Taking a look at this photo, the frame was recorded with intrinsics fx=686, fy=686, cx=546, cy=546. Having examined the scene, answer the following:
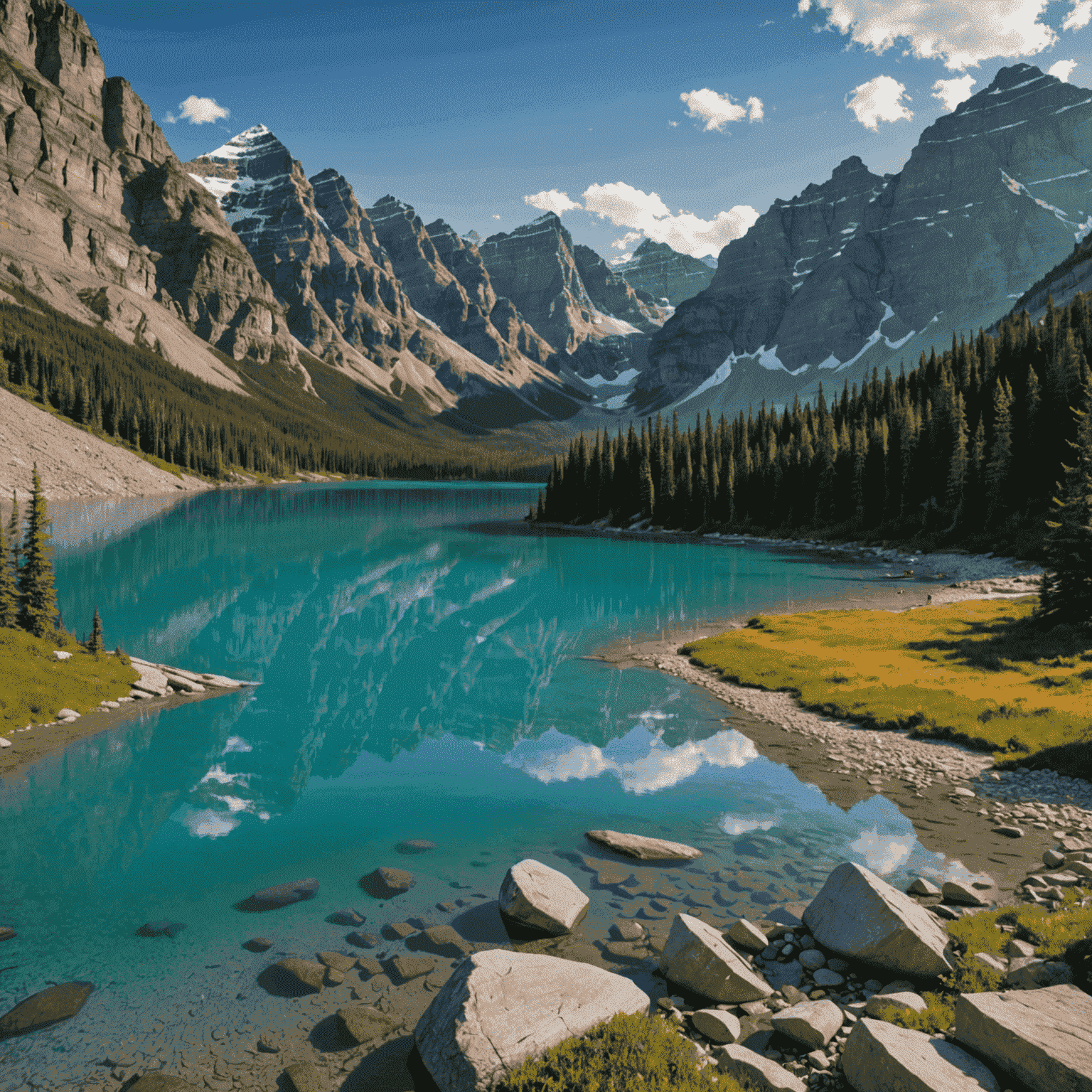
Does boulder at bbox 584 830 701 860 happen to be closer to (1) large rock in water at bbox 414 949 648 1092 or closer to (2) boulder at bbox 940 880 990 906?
(2) boulder at bbox 940 880 990 906

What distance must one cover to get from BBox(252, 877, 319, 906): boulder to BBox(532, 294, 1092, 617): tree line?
72346 millimetres

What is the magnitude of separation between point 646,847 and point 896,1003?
276 inches

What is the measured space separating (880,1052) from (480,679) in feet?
93.5

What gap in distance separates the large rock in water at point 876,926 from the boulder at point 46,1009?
12.3m

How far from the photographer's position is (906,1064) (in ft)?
24.2

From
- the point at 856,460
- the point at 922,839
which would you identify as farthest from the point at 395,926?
the point at 856,460

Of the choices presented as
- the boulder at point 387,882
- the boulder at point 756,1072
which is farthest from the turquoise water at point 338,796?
the boulder at point 756,1072

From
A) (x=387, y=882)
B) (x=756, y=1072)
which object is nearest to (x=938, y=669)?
(x=387, y=882)

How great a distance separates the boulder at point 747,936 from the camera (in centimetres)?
1178

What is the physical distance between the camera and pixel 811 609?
2025 inches

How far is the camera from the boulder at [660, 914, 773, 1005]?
1029 cm

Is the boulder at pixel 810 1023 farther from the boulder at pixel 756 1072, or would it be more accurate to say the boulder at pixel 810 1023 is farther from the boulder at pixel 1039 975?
the boulder at pixel 1039 975

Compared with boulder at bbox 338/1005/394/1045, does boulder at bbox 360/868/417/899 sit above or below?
below

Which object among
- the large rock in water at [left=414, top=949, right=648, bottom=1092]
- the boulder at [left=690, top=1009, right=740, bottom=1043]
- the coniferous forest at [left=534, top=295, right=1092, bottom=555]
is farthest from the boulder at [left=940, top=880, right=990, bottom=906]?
the coniferous forest at [left=534, top=295, right=1092, bottom=555]
